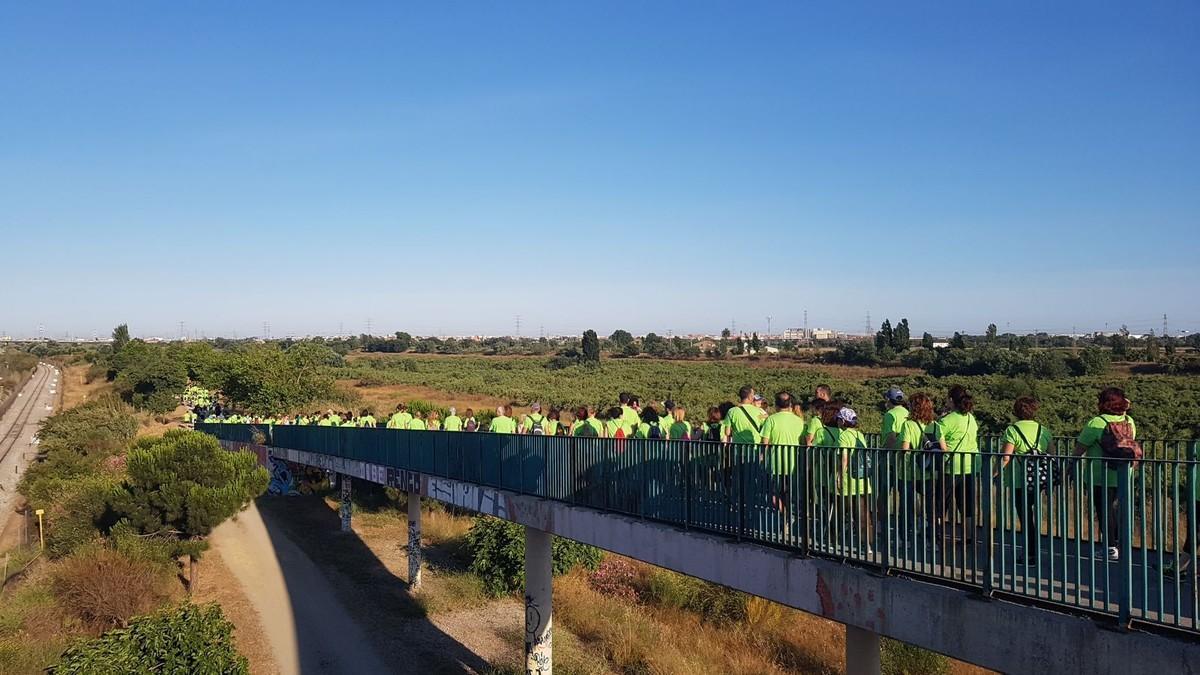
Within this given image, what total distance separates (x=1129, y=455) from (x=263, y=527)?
25.7 meters

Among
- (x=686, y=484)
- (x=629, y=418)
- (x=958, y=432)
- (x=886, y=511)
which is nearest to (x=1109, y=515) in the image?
(x=886, y=511)

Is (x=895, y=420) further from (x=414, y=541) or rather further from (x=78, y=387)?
(x=78, y=387)

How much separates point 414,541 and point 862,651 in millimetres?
15086

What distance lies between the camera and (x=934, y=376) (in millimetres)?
58500

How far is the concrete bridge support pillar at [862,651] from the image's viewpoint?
8266 mm

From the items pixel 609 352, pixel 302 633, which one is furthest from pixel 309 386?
pixel 609 352

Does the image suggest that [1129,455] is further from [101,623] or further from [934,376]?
[934,376]

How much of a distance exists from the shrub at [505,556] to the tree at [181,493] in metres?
6.21

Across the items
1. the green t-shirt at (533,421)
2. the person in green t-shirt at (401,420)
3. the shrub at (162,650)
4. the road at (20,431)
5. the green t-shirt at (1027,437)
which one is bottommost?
the road at (20,431)

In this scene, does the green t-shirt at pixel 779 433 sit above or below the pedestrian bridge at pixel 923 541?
above

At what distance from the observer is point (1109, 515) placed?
19.4ft

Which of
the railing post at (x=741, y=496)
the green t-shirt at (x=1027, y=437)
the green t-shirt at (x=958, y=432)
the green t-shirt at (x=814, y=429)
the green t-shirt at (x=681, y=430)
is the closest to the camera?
the green t-shirt at (x=1027, y=437)

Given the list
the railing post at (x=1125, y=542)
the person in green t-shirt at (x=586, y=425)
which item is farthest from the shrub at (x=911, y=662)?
the railing post at (x=1125, y=542)

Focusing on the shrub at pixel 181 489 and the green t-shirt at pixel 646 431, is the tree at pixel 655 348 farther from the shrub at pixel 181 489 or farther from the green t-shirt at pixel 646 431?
the green t-shirt at pixel 646 431
